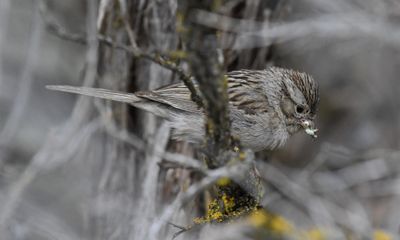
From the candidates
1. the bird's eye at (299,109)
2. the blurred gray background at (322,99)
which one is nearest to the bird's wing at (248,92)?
the bird's eye at (299,109)

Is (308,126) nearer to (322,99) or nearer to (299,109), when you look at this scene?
(299,109)

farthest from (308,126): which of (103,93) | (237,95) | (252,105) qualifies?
(103,93)

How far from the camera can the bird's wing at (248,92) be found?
500 cm

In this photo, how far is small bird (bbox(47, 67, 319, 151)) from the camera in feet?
16.1

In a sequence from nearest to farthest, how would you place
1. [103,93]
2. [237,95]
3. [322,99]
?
[103,93] → [237,95] → [322,99]

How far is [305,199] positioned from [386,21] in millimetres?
1968

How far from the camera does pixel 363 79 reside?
8211 millimetres

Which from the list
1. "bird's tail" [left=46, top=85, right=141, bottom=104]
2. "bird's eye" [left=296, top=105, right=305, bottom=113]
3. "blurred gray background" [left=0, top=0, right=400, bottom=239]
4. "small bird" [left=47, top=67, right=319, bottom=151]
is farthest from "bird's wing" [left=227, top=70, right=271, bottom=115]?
"blurred gray background" [left=0, top=0, right=400, bottom=239]

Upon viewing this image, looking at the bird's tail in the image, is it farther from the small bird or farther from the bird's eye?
the bird's eye

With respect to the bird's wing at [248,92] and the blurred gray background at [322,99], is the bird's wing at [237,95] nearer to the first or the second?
the bird's wing at [248,92]

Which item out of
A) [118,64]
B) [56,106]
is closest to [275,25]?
[118,64]

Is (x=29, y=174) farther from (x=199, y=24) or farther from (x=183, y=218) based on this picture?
(x=199, y=24)

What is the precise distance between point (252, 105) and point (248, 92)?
124mm

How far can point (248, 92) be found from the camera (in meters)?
5.11
